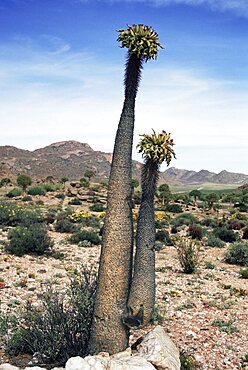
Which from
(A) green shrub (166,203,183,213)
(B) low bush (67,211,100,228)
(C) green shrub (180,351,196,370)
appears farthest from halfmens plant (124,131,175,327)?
(A) green shrub (166,203,183,213)

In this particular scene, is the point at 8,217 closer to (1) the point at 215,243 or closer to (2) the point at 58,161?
(1) the point at 215,243

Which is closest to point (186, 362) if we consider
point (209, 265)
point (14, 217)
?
point (209, 265)

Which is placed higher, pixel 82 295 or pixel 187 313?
pixel 82 295

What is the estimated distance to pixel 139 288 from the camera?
6.09m

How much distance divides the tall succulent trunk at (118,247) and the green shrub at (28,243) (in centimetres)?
1027

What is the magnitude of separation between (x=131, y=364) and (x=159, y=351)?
690 millimetres

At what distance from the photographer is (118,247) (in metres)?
6.20

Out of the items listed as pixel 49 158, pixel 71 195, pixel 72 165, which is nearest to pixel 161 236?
pixel 71 195

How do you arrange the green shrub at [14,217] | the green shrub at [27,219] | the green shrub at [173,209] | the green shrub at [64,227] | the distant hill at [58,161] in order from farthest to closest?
the distant hill at [58,161]
the green shrub at [173,209]
the green shrub at [14,217]
the green shrub at [64,227]
the green shrub at [27,219]

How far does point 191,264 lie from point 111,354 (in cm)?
894

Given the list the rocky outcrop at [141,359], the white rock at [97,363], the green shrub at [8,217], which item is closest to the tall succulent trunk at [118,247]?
the rocky outcrop at [141,359]

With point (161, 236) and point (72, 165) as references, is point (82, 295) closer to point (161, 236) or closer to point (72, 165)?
point (161, 236)

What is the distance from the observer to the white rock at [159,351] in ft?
18.9

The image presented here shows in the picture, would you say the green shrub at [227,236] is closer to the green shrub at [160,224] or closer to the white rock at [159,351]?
the green shrub at [160,224]
